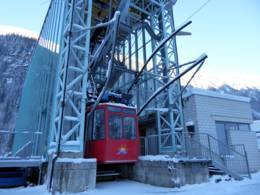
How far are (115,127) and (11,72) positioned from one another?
51.2 meters

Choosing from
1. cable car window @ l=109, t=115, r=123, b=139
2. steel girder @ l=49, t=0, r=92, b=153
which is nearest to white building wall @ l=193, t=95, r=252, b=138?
cable car window @ l=109, t=115, r=123, b=139

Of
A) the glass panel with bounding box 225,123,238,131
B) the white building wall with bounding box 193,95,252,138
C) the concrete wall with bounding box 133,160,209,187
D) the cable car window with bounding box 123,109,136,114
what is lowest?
the concrete wall with bounding box 133,160,209,187

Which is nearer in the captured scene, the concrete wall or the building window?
the concrete wall

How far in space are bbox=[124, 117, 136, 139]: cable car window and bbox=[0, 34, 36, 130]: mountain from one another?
130 ft

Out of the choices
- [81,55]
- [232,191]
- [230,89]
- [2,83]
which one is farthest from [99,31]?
[230,89]

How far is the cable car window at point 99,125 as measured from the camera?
324 inches

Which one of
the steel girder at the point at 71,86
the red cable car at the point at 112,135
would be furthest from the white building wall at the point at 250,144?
the steel girder at the point at 71,86

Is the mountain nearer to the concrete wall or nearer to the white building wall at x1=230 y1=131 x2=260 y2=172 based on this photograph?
the concrete wall

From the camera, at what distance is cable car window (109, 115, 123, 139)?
8289 mm

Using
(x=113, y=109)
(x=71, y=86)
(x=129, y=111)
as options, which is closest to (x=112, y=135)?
(x=113, y=109)

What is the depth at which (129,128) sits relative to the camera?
888 centimetres

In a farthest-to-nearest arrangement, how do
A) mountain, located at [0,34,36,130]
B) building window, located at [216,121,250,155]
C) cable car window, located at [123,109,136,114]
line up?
mountain, located at [0,34,36,130]
building window, located at [216,121,250,155]
cable car window, located at [123,109,136,114]

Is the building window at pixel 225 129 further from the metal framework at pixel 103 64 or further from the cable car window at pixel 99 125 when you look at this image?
the cable car window at pixel 99 125

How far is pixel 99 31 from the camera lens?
12664mm
